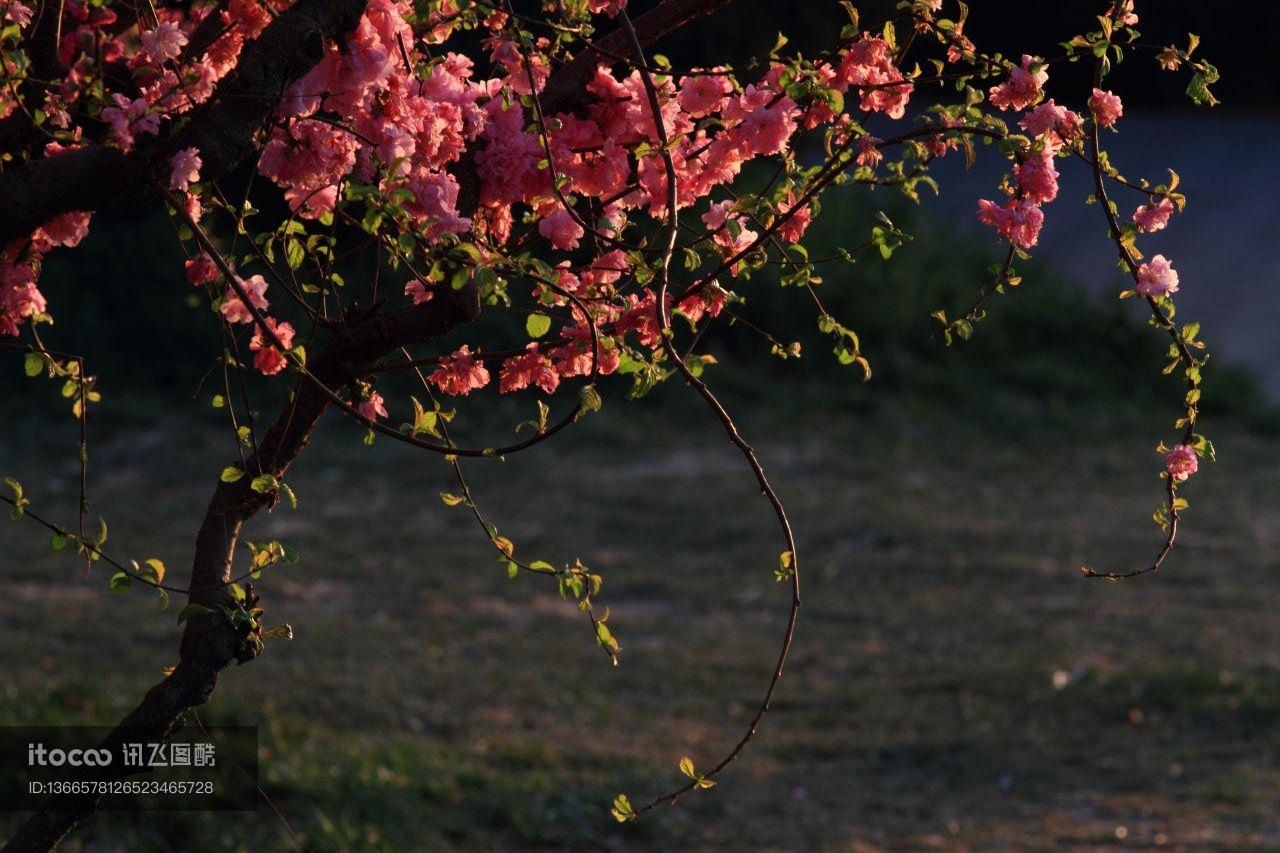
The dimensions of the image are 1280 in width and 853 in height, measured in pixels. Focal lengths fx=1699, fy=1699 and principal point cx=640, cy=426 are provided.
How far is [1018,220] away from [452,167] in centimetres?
74

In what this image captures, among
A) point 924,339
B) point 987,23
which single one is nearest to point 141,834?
point 924,339

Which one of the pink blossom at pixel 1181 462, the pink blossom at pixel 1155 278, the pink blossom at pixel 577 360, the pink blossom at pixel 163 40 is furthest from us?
the pink blossom at pixel 1181 462

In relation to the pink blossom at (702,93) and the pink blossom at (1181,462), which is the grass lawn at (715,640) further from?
the pink blossom at (702,93)

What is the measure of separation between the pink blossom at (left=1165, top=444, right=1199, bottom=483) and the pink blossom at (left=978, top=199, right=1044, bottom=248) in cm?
36

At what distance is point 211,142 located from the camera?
6.37 feet

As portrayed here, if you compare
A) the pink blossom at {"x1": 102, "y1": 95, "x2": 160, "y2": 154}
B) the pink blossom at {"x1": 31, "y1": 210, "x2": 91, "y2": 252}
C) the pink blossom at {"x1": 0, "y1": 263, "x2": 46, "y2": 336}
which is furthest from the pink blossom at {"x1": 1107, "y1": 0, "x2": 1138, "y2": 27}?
the pink blossom at {"x1": 0, "y1": 263, "x2": 46, "y2": 336}

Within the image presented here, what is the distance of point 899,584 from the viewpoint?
21.0 feet

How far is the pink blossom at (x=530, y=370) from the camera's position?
2.20 metres

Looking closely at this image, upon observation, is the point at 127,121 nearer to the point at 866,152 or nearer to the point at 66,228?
the point at 66,228

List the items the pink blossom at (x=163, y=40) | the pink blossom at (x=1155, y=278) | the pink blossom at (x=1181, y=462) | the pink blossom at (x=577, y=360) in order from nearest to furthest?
the pink blossom at (x=163, y=40) < the pink blossom at (x=577, y=360) < the pink blossom at (x=1155, y=278) < the pink blossom at (x=1181, y=462)

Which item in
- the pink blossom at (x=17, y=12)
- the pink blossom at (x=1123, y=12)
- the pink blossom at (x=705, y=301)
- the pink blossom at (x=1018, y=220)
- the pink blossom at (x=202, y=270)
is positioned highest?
the pink blossom at (x=17, y=12)

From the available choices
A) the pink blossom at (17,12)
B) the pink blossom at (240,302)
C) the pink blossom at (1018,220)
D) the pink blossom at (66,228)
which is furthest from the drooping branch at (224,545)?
the pink blossom at (1018,220)

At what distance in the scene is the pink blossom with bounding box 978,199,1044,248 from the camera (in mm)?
2205

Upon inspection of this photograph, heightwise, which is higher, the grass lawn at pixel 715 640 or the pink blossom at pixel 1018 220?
the pink blossom at pixel 1018 220
